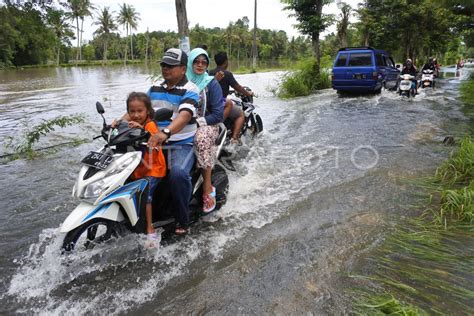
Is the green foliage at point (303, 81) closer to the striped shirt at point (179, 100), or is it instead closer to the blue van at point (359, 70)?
the blue van at point (359, 70)

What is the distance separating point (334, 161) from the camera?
21.2ft

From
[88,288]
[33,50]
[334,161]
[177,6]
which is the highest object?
[33,50]

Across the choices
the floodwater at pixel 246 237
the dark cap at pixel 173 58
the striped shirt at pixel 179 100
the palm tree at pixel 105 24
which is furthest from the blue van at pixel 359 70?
the palm tree at pixel 105 24

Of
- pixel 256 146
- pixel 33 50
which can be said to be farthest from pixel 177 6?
pixel 33 50

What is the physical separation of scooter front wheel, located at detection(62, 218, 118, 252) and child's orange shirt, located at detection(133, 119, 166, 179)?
51 cm

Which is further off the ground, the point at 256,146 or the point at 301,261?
the point at 256,146

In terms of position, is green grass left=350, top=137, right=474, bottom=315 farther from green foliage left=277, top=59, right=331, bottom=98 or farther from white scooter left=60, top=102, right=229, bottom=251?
green foliage left=277, top=59, right=331, bottom=98

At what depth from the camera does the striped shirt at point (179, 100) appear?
11.8 ft

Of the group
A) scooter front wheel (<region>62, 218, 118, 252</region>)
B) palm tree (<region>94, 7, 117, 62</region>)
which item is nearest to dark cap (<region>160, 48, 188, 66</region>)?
scooter front wheel (<region>62, 218, 118, 252</region>)

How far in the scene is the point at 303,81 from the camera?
16719 millimetres

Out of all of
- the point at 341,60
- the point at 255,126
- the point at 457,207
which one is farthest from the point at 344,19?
the point at 457,207

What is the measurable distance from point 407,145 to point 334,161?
1.85 metres

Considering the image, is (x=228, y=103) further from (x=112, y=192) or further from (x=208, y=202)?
(x=112, y=192)

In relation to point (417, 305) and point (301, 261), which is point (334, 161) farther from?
point (417, 305)
